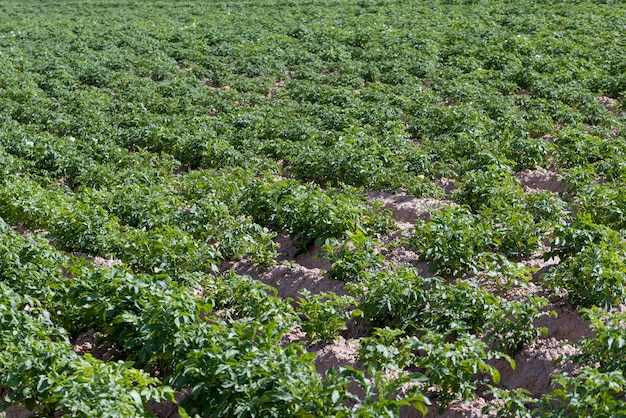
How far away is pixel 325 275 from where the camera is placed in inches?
295

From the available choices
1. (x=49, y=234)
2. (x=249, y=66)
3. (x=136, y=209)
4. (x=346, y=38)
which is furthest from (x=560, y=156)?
(x=346, y=38)

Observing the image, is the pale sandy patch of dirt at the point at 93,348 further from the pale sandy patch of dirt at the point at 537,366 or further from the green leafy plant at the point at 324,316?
the pale sandy patch of dirt at the point at 537,366

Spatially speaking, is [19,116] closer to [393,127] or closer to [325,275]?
[393,127]

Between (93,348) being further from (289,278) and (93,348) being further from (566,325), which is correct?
(566,325)

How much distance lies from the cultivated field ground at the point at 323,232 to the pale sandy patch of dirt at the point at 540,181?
0.04 metres

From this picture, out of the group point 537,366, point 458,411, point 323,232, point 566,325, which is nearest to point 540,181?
point 323,232

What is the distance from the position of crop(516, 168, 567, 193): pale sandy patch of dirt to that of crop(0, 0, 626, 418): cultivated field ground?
0.13 feet

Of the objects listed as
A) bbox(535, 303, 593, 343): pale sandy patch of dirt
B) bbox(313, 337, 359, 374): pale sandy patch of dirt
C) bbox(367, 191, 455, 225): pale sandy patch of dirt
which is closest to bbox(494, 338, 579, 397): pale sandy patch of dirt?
bbox(535, 303, 593, 343): pale sandy patch of dirt

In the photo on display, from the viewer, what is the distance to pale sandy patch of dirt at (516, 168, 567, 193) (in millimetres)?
9562

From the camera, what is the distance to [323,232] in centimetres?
791

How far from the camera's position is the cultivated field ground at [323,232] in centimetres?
514

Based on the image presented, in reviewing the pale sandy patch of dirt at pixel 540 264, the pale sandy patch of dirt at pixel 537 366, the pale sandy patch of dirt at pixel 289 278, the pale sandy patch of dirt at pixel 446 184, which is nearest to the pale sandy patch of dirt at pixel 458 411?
the pale sandy patch of dirt at pixel 537 366

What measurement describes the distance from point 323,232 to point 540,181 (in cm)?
356

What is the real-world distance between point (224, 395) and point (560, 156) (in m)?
6.85
